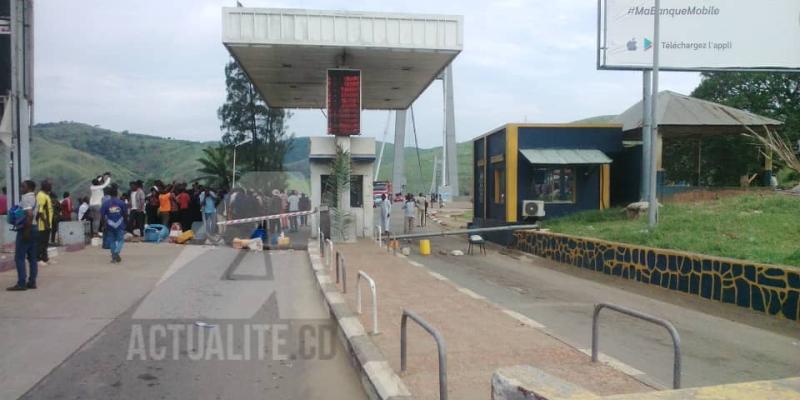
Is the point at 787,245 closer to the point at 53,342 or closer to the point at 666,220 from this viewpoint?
the point at 666,220

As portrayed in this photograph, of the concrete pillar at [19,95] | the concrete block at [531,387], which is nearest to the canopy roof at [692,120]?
the concrete pillar at [19,95]

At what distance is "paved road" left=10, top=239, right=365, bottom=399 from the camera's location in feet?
19.2

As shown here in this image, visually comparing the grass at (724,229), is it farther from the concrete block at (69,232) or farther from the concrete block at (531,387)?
the concrete block at (69,232)

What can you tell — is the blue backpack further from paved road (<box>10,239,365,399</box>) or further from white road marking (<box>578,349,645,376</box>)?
white road marking (<box>578,349,645,376</box>)

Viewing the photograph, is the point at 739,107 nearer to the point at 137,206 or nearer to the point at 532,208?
the point at 532,208

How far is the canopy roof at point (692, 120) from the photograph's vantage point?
22203 millimetres

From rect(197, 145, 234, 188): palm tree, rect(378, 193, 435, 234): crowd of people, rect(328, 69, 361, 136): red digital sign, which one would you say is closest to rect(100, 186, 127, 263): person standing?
rect(328, 69, 361, 136): red digital sign

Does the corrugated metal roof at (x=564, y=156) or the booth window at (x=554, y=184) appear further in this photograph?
the booth window at (x=554, y=184)

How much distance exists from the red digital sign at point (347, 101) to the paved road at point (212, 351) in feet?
33.3

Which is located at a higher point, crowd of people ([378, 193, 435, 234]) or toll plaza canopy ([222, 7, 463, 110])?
toll plaza canopy ([222, 7, 463, 110])

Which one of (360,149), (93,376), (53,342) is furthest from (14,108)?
(360,149)

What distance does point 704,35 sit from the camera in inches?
870

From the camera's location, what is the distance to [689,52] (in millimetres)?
22125

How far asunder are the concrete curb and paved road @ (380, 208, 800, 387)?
234 centimetres
